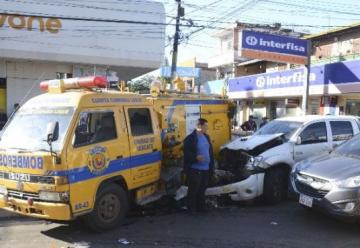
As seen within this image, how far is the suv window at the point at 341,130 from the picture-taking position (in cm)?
1023

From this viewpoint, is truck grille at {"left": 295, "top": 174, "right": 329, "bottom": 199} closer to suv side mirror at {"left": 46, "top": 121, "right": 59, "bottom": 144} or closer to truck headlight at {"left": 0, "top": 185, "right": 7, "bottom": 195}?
suv side mirror at {"left": 46, "top": 121, "right": 59, "bottom": 144}

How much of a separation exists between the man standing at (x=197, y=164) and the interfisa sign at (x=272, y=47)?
10.4 meters

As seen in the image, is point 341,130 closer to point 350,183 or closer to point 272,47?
point 350,183

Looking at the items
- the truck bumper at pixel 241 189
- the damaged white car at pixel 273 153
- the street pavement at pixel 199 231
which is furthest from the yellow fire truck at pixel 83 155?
the damaged white car at pixel 273 153

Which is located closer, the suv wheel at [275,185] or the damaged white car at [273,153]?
the damaged white car at [273,153]

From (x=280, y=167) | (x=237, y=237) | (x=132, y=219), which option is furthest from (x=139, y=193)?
(x=280, y=167)

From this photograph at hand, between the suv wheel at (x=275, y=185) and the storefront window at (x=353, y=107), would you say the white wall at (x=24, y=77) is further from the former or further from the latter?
the suv wheel at (x=275, y=185)

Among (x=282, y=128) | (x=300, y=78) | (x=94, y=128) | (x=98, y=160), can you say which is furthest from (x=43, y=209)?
(x=300, y=78)

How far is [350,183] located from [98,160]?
12.4 ft

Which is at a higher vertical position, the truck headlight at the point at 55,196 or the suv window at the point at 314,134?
the suv window at the point at 314,134

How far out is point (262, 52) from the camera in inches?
731

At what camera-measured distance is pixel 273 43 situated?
18.6 meters

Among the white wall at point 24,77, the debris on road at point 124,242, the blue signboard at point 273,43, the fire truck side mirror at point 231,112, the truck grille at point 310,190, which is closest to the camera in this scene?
the debris on road at point 124,242

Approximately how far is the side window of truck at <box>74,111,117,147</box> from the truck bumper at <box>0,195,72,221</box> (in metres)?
0.90
